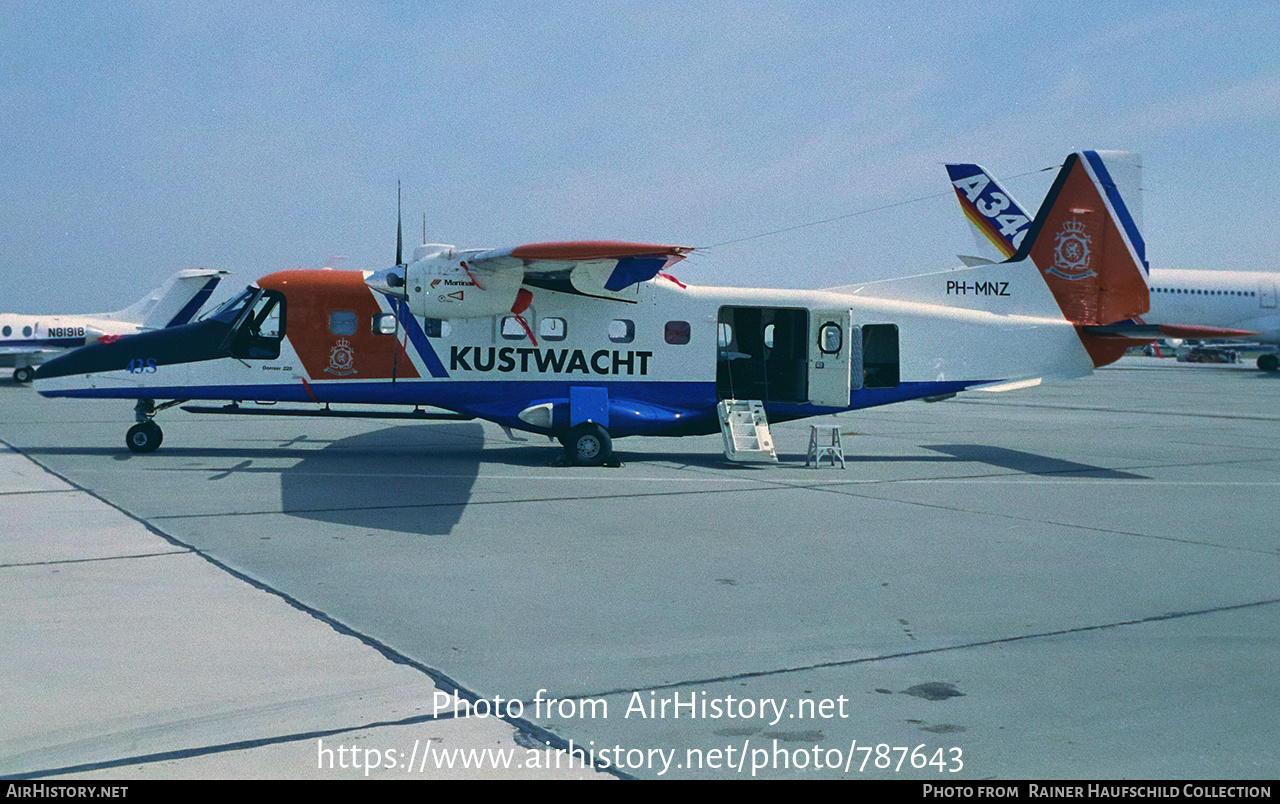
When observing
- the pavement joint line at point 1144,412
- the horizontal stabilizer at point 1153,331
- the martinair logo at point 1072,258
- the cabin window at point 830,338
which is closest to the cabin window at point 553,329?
the cabin window at point 830,338

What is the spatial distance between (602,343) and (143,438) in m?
6.77

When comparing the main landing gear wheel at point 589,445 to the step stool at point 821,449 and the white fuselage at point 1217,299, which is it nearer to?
the step stool at point 821,449

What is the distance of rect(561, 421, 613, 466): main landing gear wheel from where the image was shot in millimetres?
13992

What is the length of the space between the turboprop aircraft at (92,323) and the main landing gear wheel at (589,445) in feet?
101

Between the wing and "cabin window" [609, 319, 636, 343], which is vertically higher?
the wing

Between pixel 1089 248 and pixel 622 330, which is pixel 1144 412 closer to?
pixel 1089 248

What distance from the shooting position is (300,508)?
10.1m

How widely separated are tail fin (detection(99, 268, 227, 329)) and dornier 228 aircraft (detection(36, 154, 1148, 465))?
30550 mm

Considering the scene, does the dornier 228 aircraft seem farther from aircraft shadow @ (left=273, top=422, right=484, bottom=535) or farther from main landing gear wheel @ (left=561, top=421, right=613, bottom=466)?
aircraft shadow @ (left=273, top=422, right=484, bottom=535)

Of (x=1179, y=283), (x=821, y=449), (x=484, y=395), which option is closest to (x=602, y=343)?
(x=484, y=395)

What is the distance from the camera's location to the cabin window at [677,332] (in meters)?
15.0

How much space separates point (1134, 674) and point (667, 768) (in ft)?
9.34

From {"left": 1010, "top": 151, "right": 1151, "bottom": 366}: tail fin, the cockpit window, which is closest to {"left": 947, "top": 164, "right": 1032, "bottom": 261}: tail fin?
Result: {"left": 1010, "top": 151, "right": 1151, "bottom": 366}: tail fin

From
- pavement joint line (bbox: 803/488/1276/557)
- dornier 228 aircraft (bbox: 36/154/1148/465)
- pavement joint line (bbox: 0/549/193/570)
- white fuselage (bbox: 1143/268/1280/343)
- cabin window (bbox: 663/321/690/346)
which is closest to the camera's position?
pavement joint line (bbox: 0/549/193/570)
